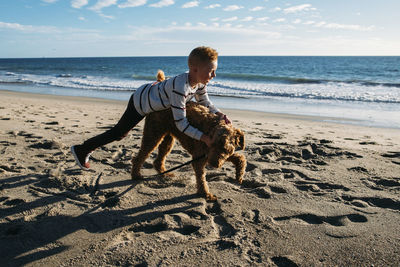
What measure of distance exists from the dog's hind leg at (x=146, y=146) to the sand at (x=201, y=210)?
155 mm

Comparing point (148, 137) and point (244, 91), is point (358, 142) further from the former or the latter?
point (244, 91)

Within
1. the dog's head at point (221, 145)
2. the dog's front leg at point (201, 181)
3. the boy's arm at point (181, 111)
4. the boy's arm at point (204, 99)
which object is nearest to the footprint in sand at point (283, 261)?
the dog's head at point (221, 145)

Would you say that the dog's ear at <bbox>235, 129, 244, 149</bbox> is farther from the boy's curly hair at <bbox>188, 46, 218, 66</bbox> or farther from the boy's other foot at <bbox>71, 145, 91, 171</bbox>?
the boy's other foot at <bbox>71, 145, 91, 171</bbox>

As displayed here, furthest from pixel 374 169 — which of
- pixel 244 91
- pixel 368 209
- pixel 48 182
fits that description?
pixel 244 91

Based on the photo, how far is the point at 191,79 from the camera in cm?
321

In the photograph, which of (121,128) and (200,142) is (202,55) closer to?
(200,142)

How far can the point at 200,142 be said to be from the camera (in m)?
3.30

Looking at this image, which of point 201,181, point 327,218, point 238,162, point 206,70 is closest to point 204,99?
point 206,70

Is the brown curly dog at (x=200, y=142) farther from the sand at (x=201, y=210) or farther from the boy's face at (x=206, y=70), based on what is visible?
the boy's face at (x=206, y=70)

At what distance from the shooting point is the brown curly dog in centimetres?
299

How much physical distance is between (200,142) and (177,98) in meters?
0.57

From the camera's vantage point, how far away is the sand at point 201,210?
2.42 m

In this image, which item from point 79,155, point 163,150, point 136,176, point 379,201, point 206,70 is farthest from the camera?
point 163,150

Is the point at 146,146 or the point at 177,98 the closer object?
the point at 177,98
